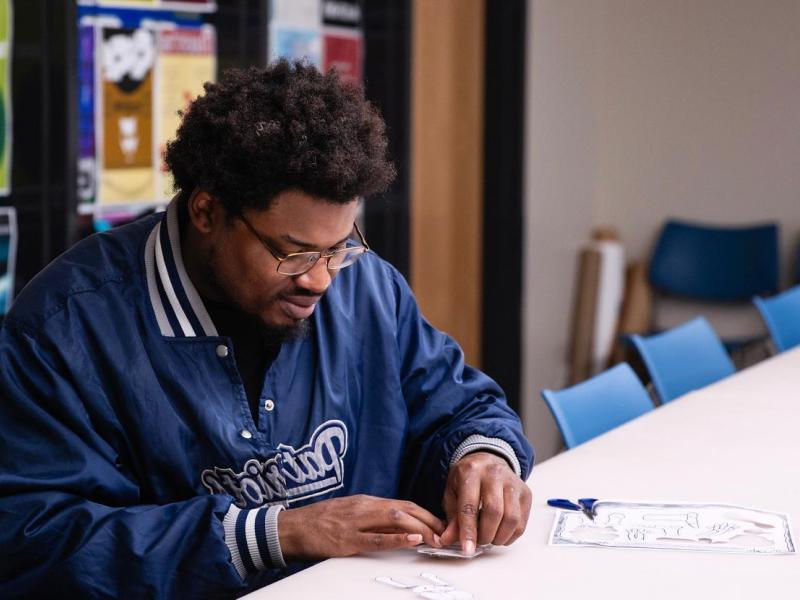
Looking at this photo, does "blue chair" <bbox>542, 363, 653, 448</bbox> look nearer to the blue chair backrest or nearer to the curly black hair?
the curly black hair

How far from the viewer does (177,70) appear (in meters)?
3.59

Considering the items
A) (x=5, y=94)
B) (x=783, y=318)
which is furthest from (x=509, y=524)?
(x=783, y=318)

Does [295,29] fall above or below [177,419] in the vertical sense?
above

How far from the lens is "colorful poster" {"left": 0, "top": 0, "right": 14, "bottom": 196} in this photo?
3.00 m

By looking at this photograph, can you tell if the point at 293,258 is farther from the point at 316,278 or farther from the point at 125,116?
the point at 125,116

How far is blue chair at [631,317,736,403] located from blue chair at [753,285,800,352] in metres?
0.54

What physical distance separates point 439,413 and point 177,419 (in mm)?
480

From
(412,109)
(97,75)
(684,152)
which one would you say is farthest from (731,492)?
(684,152)

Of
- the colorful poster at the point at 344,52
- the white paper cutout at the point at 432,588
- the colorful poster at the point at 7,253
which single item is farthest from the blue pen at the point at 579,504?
the colorful poster at the point at 344,52

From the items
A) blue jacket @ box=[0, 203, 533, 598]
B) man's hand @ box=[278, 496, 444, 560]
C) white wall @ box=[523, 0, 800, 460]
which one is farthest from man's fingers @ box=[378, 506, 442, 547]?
white wall @ box=[523, 0, 800, 460]

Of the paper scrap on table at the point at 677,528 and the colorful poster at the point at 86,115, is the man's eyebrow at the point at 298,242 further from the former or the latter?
the colorful poster at the point at 86,115

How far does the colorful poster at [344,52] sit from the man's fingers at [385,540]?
2.73m

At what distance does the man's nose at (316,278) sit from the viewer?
5.86 ft

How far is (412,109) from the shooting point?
4656mm
